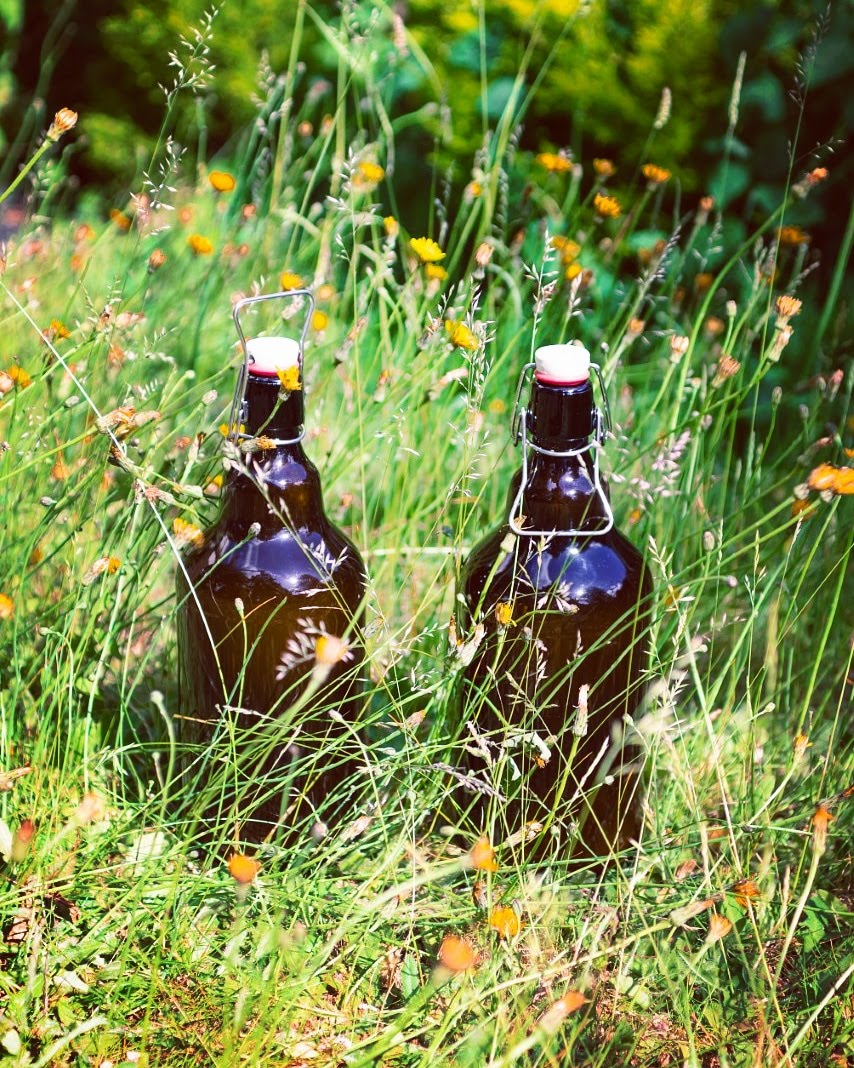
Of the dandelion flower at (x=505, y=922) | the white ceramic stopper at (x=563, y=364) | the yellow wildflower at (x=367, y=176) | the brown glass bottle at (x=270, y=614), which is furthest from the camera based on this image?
the yellow wildflower at (x=367, y=176)

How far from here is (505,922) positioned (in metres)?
1.15

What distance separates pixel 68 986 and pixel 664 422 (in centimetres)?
118

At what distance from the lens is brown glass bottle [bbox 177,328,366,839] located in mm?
1368

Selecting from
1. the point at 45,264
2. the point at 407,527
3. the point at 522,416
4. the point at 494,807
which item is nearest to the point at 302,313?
the point at 407,527

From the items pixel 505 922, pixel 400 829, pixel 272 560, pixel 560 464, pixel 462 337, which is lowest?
pixel 400 829

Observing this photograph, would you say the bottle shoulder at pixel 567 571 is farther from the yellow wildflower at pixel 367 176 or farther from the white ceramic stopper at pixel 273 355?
the yellow wildflower at pixel 367 176

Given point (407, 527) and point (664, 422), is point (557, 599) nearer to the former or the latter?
point (407, 527)

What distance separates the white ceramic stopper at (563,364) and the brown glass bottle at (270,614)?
0.92ft

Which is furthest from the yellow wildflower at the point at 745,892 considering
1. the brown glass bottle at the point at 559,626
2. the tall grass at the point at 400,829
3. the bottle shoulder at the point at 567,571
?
the bottle shoulder at the point at 567,571

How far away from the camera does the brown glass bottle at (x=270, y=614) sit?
1.37m

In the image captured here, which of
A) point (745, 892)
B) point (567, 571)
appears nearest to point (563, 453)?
point (567, 571)

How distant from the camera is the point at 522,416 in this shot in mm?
1346

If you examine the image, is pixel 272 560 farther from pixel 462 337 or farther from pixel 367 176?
pixel 367 176

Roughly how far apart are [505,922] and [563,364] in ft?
1.85
